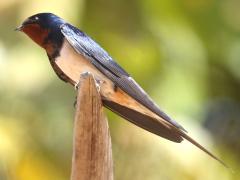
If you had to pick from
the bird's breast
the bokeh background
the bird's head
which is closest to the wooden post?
the bird's breast

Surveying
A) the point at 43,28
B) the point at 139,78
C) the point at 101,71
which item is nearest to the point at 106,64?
the point at 101,71

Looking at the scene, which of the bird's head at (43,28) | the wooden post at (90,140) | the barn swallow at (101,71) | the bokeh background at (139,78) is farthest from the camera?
the bokeh background at (139,78)

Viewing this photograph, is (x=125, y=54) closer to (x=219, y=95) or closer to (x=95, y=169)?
(x=219, y=95)

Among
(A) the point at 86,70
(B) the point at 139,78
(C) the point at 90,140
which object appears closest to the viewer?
(C) the point at 90,140

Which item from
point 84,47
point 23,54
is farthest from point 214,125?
point 84,47

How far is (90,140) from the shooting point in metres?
0.93

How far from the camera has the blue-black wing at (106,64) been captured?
111 centimetres

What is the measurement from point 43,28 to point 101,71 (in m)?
0.13

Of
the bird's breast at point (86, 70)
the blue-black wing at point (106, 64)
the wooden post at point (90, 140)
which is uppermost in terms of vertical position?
the blue-black wing at point (106, 64)

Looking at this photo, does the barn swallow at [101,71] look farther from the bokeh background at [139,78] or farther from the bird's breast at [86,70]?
the bokeh background at [139,78]

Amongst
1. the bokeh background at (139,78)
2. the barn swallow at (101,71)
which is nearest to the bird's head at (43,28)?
the barn swallow at (101,71)

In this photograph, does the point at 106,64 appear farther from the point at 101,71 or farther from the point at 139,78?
the point at 139,78

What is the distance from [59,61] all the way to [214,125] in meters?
0.71

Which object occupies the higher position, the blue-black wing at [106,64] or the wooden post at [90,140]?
the blue-black wing at [106,64]
